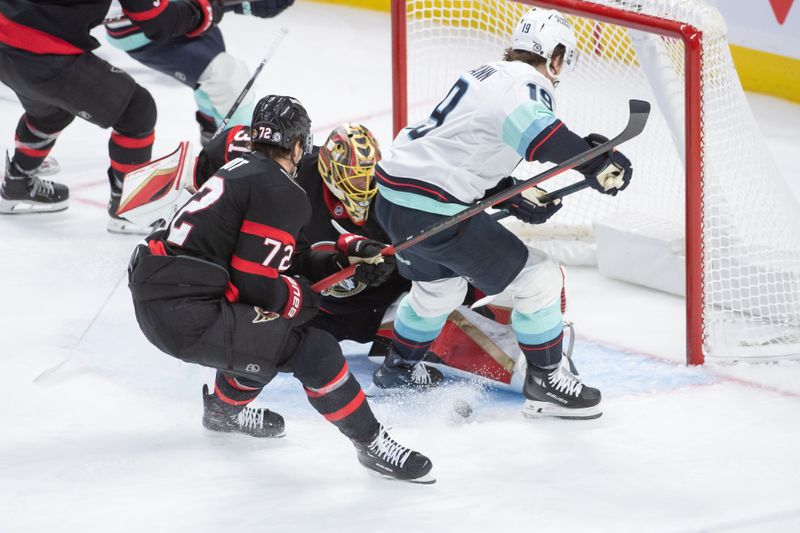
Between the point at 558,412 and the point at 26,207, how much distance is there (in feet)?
8.38

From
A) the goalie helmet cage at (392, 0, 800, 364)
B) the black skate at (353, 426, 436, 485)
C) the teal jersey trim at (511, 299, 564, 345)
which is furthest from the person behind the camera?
the goalie helmet cage at (392, 0, 800, 364)

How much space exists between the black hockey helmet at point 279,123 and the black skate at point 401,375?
816 mm

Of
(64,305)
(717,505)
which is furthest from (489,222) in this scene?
(64,305)

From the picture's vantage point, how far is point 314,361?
2.94 meters

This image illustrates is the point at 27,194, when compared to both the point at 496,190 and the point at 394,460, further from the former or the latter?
the point at 394,460

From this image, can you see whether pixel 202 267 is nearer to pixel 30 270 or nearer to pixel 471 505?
pixel 471 505

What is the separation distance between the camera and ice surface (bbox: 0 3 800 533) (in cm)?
285

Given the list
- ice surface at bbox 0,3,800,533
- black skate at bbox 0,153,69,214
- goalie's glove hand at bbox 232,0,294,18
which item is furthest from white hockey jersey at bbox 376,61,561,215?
black skate at bbox 0,153,69,214

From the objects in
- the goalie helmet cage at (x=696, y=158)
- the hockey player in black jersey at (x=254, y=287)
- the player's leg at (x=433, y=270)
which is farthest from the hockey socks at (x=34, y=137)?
the hockey player in black jersey at (x=254, y=287)

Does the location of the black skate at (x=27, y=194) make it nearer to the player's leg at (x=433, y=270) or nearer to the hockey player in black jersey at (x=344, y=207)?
the hockey player in black jersey at (x=344, y=207)

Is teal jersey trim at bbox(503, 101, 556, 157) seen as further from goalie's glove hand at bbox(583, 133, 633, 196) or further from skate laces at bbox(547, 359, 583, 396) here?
skate laces at bbox(547, 359, 583, 396)

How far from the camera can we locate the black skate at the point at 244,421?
128 inches

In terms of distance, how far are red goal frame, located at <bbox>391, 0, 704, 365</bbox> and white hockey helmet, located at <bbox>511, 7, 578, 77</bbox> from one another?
1.31ft

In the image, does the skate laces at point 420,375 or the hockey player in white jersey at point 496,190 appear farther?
the skate laces at point 420,375
